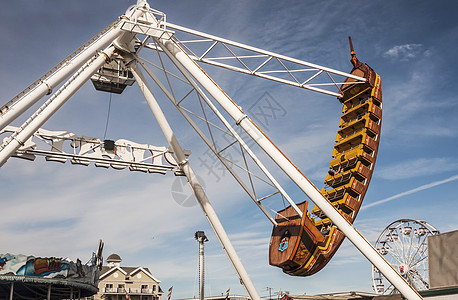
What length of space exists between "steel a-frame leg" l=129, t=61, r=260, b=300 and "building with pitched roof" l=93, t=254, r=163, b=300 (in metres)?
61.0

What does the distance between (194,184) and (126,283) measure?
63.8 meters

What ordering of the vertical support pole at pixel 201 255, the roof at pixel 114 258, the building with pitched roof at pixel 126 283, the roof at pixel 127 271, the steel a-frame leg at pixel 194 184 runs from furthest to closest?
the roof at pixel 114 258 → the roof at pixel 127 271 → the building with pitched roof at pixel 126 283 → the vertical support pole at pixel 201 255 → the steel a-frame leg at pixel 194 184

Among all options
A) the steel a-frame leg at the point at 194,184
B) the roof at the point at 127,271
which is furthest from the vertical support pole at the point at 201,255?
the roof at the point at 127,271

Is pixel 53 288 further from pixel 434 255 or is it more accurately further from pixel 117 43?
pixel 434 255

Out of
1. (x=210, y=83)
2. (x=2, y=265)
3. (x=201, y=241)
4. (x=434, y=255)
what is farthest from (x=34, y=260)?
(x=434, y=255)

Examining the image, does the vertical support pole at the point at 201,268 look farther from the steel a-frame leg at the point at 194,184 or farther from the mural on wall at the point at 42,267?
the steel a-frame leg at the point at 194,184

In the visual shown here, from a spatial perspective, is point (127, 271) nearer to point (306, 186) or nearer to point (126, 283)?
point (126, 283)

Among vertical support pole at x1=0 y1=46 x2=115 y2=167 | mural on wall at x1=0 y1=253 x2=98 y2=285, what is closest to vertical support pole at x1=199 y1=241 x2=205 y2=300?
mural on wall at x1=0 y1=253 x2=98 y2=285

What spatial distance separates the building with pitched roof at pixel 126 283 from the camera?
3172 inches

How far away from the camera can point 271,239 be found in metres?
23.9

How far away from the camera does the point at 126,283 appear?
82688 millimetres

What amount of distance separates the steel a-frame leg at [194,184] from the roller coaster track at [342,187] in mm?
1999

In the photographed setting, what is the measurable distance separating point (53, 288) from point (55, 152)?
17.6 meters

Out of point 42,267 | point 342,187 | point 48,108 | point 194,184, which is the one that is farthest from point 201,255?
point 48,108
